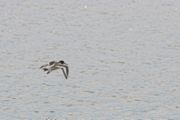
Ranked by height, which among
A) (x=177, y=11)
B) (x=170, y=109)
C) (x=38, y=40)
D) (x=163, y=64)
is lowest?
(x=170, y=109)

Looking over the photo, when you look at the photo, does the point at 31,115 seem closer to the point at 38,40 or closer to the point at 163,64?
the point at 163,64

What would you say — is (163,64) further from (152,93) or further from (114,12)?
(114,12)

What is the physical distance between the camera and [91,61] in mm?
66875

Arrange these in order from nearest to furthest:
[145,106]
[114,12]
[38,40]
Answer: [145,106] < [38,40] < [114,12]

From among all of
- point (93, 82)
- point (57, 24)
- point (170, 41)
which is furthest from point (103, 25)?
point (93, 82)

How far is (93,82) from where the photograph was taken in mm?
58594

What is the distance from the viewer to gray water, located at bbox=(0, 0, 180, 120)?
49.9 metres

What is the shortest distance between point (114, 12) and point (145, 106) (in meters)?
55.8

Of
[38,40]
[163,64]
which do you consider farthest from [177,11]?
[163,64]

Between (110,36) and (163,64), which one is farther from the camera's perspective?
(110,36)

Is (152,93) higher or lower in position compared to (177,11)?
lower

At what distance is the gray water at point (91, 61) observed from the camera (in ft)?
164

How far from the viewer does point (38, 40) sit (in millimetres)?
78875

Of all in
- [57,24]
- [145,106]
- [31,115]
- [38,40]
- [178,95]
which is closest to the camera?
[31,115]
